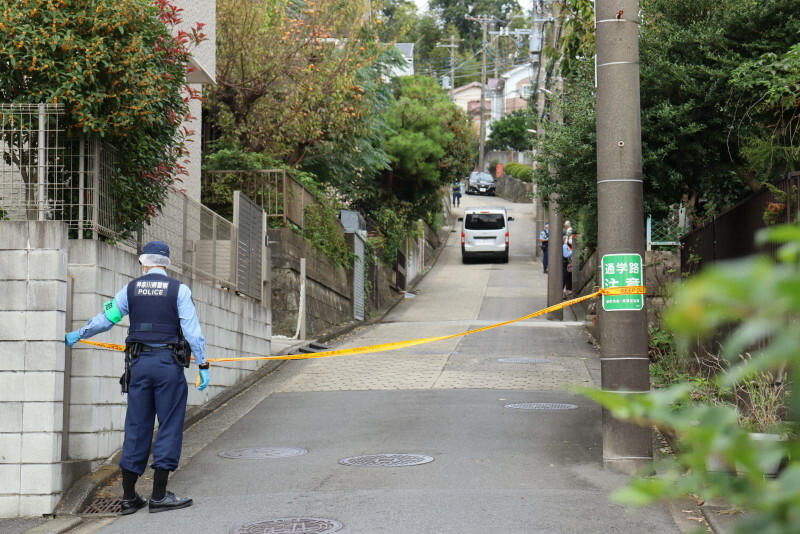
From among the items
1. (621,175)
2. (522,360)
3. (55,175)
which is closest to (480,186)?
(522,360)

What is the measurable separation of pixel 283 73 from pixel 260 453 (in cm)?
1383

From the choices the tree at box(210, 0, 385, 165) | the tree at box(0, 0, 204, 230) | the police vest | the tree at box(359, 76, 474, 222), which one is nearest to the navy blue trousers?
the police vest

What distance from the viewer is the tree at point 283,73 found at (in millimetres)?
20859

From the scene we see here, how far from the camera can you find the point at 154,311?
7.03m

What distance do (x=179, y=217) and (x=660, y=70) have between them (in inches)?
217

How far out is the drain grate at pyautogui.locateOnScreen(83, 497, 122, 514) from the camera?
281 inches

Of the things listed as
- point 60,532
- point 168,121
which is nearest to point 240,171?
point 168,121

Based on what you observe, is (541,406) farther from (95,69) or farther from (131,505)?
(95,69)

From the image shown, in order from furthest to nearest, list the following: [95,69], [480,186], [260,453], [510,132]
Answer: [510,132], [480,186], [260,453], [95,69]


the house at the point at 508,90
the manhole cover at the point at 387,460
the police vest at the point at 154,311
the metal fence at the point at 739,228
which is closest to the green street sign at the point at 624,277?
the metal fence at the point at 739,228

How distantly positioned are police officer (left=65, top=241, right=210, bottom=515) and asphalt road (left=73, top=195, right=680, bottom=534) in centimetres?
27

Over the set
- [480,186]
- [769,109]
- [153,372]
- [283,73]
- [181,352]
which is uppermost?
[480,186]

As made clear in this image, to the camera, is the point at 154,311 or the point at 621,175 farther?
the point at 621,175

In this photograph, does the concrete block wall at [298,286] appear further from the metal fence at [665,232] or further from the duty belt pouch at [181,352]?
the duty belt pouch at [181,352]
